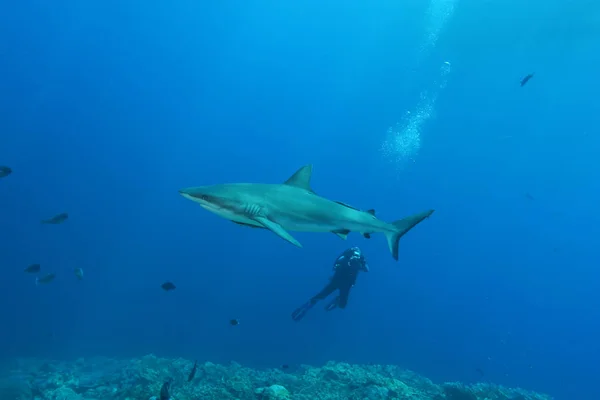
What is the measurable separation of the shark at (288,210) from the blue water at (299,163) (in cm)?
2959

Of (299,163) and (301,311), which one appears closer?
(301,311)

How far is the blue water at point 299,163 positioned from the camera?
1745 inches

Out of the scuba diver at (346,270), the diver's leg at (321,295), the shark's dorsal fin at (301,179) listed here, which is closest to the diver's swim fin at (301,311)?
the diver's leg at (321,295)

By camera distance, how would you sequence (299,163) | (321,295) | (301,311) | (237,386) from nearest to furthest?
1. (237,386)
2. (321,295)
3. (301,311)
4. (299,163)

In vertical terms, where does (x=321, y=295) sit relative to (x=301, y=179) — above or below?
above

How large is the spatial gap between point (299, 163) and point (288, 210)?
109 metres

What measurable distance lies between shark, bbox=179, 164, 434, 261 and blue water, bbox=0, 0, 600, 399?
29.6 metres

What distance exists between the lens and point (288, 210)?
4.00m

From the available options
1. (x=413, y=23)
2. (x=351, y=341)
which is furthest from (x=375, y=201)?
(x=351, y=341)

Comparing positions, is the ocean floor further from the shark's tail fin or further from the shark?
the shark

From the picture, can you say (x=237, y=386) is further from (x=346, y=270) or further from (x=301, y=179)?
(x=301, y=179)

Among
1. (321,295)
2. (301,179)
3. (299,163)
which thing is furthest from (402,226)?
(299,163)

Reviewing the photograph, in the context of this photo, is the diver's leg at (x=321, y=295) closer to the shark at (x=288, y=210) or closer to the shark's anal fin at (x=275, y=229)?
the shark at (x=288, y=210)

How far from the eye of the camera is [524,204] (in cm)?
10969
